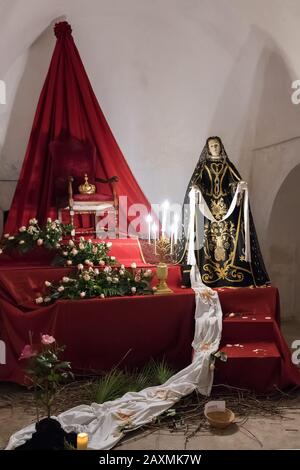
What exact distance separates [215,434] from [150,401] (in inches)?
19.9

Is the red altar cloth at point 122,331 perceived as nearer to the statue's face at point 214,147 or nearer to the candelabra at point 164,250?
the candelabra at point 164,250

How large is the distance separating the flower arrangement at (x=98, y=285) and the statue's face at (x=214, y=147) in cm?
148

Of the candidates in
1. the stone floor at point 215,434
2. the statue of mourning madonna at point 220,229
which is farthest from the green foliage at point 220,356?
the statue of mourning madonna at point 220,229

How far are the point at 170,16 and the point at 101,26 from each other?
33.9 inches

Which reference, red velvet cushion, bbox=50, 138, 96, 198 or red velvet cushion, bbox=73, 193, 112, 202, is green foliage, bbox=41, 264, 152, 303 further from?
red velvet cushion, bbox=50, 138, 96, 198

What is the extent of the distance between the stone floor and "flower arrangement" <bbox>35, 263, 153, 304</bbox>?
91 cm

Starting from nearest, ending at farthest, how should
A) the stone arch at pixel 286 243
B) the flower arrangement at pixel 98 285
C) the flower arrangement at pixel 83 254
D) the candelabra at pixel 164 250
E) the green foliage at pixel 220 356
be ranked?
1. the green foliage at pixel 220 356
2. the flower arrangement at pixel 98 285
3. the candelabra at pixel 164 250
4. the flower arrangement at pixel 83 254
5. the stone arch at pixel 286 243

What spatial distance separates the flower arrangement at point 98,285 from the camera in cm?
362

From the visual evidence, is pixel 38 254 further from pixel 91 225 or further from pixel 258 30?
pixel 258 30

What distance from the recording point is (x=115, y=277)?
380 cm

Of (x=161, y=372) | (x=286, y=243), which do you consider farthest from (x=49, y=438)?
(x=286, y=243)

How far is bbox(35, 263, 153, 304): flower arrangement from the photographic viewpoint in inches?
143

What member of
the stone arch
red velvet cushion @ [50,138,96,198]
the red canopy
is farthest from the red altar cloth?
the stone arch
